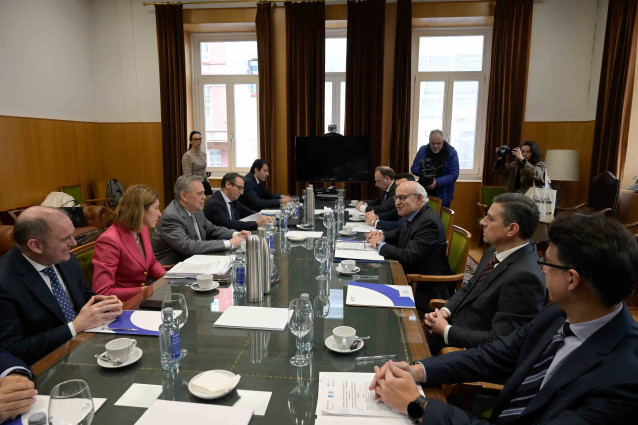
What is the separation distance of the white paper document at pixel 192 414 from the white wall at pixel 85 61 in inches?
217

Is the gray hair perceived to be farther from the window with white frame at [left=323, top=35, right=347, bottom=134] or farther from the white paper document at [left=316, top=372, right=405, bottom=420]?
the window with white frame at [left=323, top=35, right=347, bottom=134]

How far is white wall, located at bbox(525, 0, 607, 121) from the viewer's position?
18.1ft

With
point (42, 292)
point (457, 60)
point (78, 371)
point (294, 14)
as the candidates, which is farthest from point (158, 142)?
point (78, 371)

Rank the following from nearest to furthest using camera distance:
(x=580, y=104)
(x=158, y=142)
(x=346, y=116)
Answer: (x=580, y=104) < (x=346, y=116) < (x=158, y=142)

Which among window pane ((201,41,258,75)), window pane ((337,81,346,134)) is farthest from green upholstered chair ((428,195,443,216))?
window pane ((201,41,258,75))

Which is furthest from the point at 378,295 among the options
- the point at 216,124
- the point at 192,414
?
the point at 216,124

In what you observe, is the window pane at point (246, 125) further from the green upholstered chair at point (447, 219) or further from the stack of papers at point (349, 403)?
the stack of papers at point (349, 403)

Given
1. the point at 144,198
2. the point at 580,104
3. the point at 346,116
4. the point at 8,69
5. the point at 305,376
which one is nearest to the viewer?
the point at 305,376

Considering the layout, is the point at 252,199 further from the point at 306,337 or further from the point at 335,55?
the point at 306,337

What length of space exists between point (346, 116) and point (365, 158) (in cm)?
73

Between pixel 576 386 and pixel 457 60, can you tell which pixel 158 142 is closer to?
pixel 457 60

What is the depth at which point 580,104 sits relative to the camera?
5680 mm

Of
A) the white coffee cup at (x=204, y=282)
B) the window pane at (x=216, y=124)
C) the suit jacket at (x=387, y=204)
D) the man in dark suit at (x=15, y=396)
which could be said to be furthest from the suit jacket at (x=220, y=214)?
the window pane at (x=216, y=124)

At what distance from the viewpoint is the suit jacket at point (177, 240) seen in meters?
2.70
